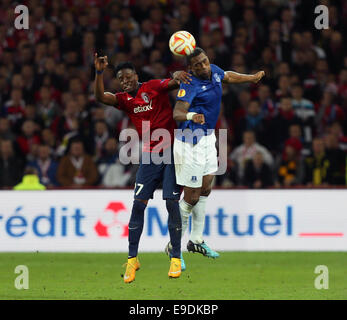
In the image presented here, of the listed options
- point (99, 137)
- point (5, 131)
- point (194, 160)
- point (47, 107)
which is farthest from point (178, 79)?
point (47, 107)

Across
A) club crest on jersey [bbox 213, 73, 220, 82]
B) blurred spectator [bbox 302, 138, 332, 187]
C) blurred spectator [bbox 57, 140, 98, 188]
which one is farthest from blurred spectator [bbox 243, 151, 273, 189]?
club crest on jersey [bbox 213, 73, 220, 82]

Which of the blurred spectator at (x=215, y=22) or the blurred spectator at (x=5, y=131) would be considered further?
the blurred spectator at (x=215, y=22)

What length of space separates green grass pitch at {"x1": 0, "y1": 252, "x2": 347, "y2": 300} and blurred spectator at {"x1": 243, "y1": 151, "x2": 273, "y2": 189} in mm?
1667

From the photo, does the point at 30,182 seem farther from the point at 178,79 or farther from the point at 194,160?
the point at 178,79

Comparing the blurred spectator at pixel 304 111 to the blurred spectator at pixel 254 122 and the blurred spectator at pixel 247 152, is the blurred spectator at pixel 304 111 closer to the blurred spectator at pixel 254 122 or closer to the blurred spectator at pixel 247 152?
the blurred spectator at pixel 254 122

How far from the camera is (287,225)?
42.8ft

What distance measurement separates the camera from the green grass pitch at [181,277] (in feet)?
30.3

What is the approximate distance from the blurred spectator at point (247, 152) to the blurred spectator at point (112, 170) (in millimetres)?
1844

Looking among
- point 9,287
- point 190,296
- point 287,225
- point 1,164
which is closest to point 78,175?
point 1,164

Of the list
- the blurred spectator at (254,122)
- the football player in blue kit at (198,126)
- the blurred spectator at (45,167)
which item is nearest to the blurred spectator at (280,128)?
the blurred spectator at (254,122)

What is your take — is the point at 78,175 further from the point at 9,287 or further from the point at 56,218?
the point at 9,287

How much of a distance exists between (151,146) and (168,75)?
Answer: 6.60 m

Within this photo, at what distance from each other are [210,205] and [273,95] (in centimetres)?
360

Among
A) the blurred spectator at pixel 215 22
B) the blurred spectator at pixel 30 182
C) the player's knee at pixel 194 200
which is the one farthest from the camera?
the blurred spectator at pixel 215 22
